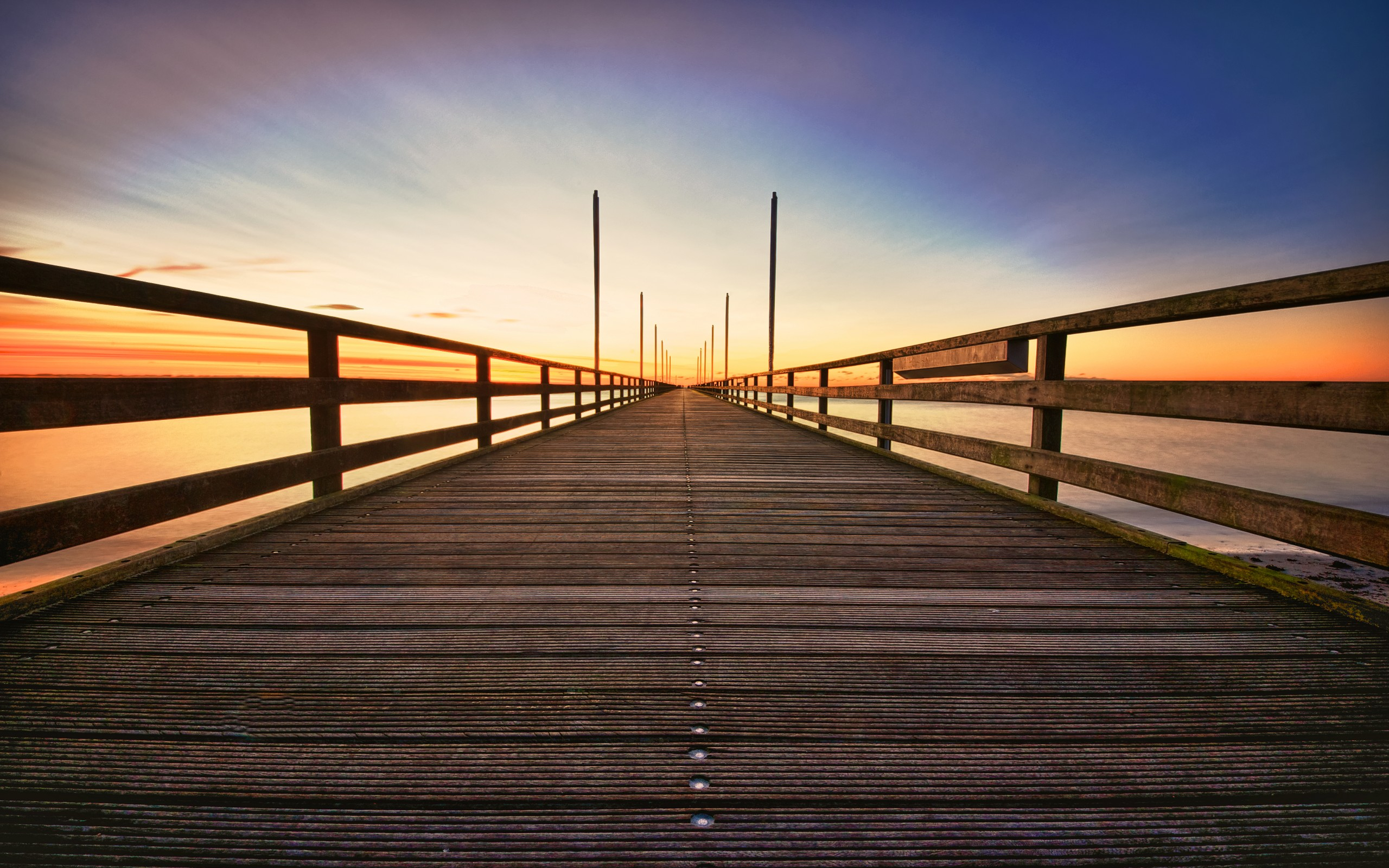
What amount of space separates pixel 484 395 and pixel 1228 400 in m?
5.11

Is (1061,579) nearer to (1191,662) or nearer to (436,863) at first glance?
(1191,662)

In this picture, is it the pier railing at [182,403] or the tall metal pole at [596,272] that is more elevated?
the tall metal pole at [596,272]

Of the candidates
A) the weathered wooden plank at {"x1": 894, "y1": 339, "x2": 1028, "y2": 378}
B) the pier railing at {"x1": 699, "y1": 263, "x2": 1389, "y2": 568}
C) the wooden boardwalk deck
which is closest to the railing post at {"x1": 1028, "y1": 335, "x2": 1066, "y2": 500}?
the pier railing at {"x1": 699, "y1": 263, "x2": 1389, "y2": 568}

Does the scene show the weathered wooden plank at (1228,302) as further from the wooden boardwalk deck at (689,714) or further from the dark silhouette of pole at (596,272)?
the dark silhouette of pole at (596,272)

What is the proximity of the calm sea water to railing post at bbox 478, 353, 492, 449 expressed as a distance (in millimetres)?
11126

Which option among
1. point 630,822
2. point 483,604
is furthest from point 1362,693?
point 483,604

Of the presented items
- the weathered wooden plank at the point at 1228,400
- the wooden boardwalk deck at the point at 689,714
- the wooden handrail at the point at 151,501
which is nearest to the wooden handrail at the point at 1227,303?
the weathered wooden plank at the point at 1228,400

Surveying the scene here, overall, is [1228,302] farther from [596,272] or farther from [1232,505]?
[596,272]

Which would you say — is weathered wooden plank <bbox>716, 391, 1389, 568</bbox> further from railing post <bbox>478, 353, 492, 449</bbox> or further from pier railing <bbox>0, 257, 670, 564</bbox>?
railing post <bbox>478, 353, 492, 449</bbox>

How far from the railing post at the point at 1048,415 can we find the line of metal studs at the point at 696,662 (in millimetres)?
1992

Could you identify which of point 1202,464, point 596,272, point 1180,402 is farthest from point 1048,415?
point 1202,464

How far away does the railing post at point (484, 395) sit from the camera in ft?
17.6

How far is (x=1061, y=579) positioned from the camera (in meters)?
2.16

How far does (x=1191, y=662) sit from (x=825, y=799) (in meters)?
1.20
